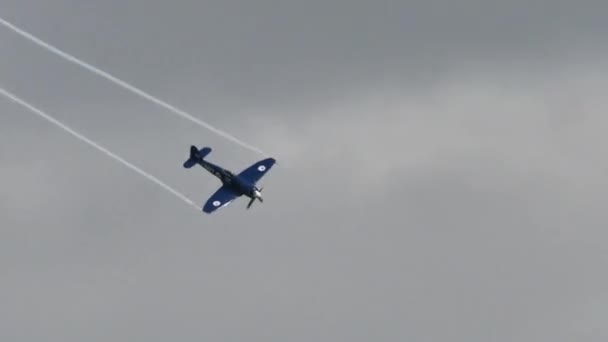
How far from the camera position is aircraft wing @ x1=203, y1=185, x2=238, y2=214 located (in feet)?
472

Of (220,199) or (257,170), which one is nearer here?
(220,199)

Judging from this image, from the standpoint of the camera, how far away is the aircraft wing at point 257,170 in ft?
495

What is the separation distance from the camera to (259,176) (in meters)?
152

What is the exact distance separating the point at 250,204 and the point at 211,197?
15.1 feet

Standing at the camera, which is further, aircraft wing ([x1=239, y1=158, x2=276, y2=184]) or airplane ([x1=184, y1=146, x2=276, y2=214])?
aircraft wing ([x1=239, y1=158, x2=276, y2=184])

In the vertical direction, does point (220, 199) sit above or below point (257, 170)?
below

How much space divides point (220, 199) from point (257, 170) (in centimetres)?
770

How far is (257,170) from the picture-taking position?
152250 millimetres

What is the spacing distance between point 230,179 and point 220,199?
309 centimetres

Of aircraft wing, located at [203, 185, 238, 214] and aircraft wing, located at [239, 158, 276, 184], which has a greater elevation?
aircraft wing, located at [239, 158, 276, 184]

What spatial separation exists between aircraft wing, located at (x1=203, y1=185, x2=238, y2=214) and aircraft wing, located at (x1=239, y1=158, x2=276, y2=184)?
126 inches

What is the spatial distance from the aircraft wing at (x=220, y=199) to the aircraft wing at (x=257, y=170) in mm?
3193

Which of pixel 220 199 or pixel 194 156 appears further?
pixel 194 156

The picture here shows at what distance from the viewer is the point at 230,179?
5832 inches
